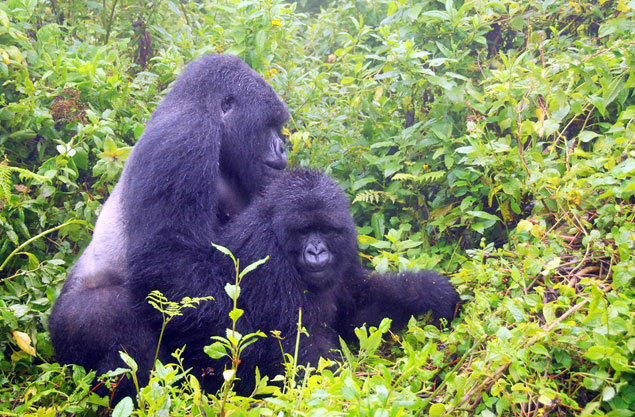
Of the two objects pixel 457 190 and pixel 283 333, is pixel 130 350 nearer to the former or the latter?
pixel 283 333

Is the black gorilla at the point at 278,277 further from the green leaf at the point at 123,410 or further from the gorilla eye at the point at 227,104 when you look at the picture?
the green leaf at the point at 123,410

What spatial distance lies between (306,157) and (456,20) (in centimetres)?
142

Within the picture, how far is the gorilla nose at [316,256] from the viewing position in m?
3.11

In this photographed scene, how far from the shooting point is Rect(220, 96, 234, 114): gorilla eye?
3.69 meters

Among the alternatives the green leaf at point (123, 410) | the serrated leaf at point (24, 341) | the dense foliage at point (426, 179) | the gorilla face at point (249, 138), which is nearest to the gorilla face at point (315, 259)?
the dense foliage at point (426, 179)

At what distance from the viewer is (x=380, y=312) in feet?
11.7

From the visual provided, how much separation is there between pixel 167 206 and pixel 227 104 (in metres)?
0.91

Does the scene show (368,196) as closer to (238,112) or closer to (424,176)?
(424,176)

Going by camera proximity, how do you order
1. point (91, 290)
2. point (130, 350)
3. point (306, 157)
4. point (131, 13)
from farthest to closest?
point (131, 13), point (306, 157), point (91, 290), point (130, 350)

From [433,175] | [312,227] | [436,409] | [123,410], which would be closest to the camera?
[123,410]

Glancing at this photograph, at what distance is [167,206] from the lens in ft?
10.2

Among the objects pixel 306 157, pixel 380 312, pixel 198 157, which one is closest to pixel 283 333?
pixel 380 312

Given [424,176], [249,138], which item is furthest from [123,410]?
[424,176]

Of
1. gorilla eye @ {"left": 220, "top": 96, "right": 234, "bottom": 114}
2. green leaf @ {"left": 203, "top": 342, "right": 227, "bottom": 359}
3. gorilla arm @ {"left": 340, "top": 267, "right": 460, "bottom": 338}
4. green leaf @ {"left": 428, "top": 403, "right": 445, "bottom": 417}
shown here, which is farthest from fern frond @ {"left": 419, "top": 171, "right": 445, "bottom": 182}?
green leaf @ {"left": 203, "top": 342, "right": 227, "bottom": 359}
